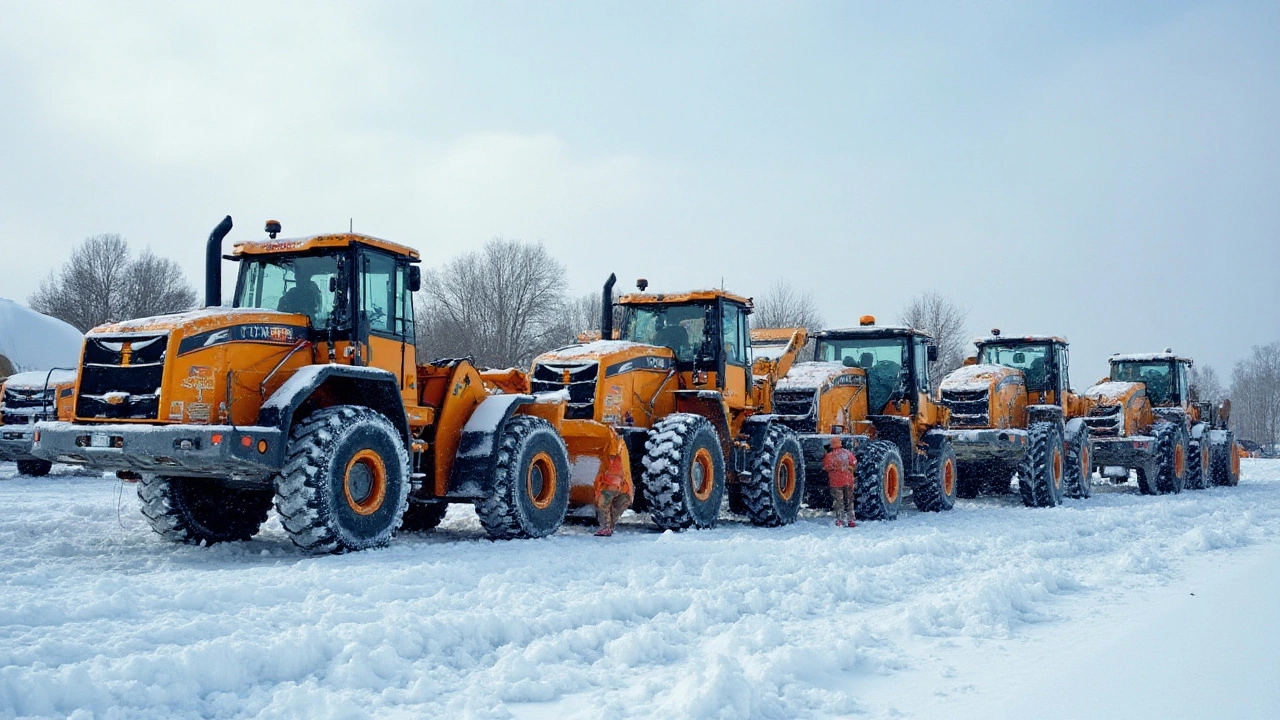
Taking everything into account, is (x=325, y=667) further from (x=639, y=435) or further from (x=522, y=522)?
(x=639, y=435)

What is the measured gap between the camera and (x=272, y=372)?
30.3ft

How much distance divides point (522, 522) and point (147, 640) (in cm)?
529

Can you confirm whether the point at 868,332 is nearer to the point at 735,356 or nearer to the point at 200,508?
the point at 735,356

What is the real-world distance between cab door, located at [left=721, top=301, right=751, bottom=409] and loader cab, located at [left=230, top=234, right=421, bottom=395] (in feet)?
15.5

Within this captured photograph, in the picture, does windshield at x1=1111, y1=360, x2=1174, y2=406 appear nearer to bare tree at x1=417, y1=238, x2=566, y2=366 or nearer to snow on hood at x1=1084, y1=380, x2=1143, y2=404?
snow on hood at x1=1084, y1=380, x2=1143, y2=404

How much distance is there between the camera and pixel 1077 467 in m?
20.2

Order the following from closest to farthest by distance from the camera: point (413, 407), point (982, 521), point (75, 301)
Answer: point (413, 407) → point (982, 521) → point (75, 301)

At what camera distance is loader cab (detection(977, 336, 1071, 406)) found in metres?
20.3

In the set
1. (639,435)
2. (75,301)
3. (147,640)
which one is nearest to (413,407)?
(639,435)

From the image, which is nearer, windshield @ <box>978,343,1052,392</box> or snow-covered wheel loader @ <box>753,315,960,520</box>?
snow-covered wheel loader @ <box>753,315,960,520</box>

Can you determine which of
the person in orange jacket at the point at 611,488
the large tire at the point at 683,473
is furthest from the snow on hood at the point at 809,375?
the person in orange jacket at the point at 611,488

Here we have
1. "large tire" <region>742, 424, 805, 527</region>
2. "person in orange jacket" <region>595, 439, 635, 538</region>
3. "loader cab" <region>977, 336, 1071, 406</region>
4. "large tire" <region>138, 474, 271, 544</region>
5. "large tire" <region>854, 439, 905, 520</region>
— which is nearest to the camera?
"large tire" <region>138, 474, 271, 544</region>

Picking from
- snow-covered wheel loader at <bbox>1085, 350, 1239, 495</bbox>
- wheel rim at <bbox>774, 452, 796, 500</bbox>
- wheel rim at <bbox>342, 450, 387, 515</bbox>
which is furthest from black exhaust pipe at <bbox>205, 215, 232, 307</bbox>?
snow-covered wheel loader at <bbox>1085, 350, 1239, 495</bbox>

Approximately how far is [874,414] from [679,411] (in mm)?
5025
